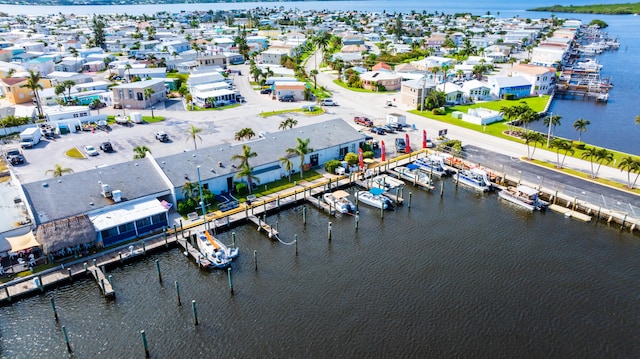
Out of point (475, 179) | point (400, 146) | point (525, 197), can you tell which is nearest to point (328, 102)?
point (400, 146)

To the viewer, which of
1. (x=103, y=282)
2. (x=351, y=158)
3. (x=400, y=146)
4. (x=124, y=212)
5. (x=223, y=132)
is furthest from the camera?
(x=223, y=132)

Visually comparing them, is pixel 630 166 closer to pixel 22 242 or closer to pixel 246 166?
pixel 246 166

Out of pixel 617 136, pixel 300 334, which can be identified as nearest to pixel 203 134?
pixel 300 334

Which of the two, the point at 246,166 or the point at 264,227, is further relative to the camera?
the point at 246,166

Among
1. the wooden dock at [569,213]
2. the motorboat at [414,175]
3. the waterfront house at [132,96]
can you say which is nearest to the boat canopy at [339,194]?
the motorboat at [414,175]

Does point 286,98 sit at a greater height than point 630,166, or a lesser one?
greater

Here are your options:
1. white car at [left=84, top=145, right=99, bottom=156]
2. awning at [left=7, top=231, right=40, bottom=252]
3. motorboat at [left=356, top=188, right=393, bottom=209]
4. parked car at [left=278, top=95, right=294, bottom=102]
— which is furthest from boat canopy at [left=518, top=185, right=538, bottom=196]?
white car at [left=84, top=145, right=99, bottom=156]
